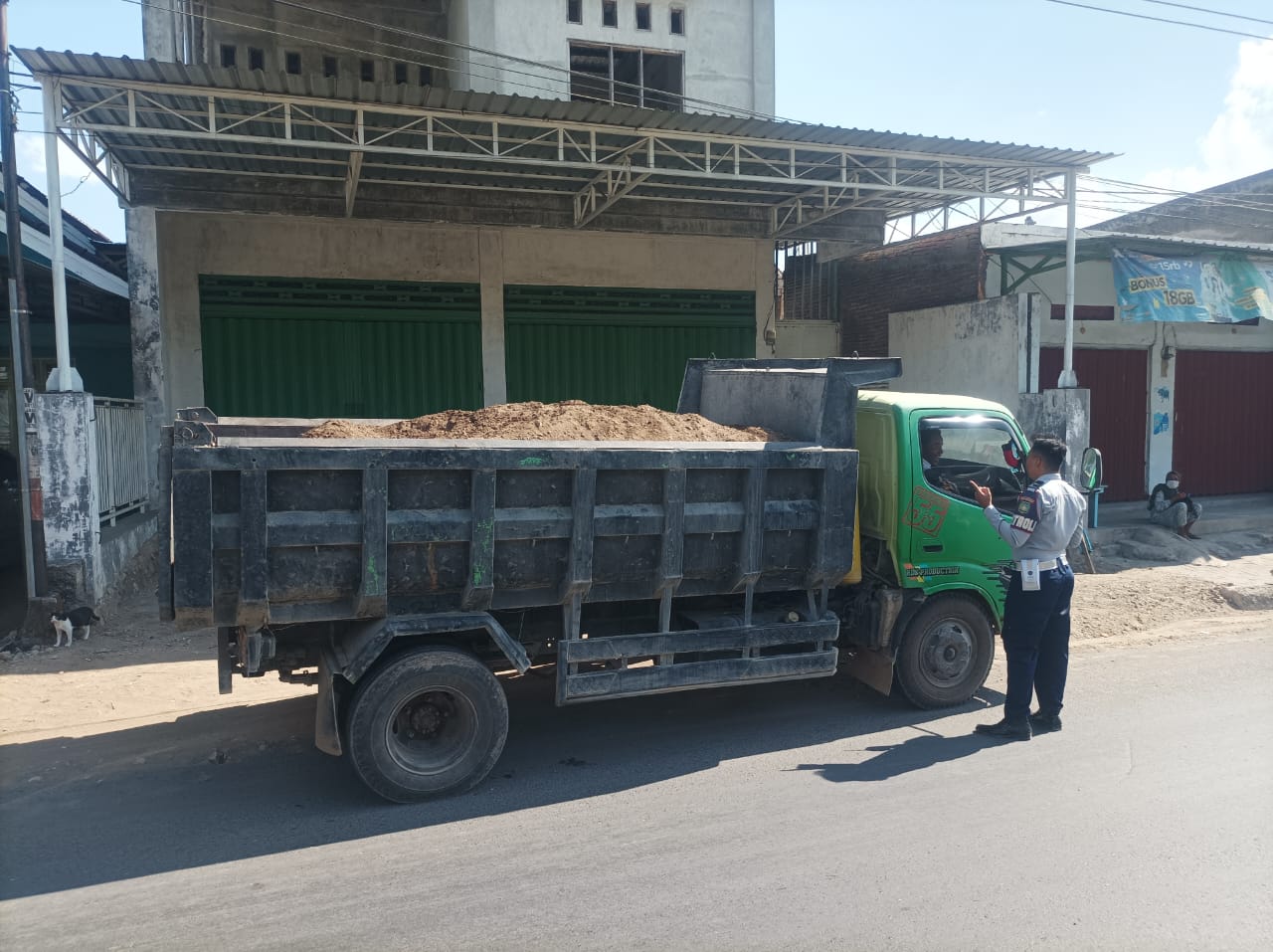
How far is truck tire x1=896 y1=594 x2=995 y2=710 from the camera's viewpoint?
6.29 m

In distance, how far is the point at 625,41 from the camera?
14359mm

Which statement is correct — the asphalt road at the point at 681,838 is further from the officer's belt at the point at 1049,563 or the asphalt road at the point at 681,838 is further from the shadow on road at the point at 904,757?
the officer's belt at the point at 1049,563

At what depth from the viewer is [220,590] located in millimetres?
4645

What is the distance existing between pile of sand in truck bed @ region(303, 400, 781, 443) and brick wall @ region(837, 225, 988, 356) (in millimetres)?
9483

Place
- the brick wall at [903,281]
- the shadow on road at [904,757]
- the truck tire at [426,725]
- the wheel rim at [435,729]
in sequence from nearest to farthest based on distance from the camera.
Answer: the truck tire at [426,725] → the wheel rim at [435,729] → the shadow on road at [904,757] → the brick wall at [903,281]

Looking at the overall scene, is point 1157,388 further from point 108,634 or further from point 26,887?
point 26,887

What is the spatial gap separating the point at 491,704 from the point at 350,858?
3.54 feet

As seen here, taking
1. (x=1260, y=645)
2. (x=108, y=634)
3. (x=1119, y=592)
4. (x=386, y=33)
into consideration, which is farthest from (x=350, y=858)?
(x=386, y=33)

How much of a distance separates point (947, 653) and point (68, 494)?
7620 millimetres

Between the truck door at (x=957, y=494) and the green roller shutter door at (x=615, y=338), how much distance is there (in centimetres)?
931

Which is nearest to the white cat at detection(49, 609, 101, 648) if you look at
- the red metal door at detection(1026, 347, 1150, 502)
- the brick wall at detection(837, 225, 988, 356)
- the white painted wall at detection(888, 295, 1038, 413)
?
the white painted wall at detection(888, 295, 1038, 413)

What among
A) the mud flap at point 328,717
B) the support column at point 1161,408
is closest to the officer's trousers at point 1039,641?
the mud flap at point 328,717

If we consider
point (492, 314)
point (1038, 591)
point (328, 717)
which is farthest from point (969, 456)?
point (492, 314)

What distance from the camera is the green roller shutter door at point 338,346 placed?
44.7 ft
